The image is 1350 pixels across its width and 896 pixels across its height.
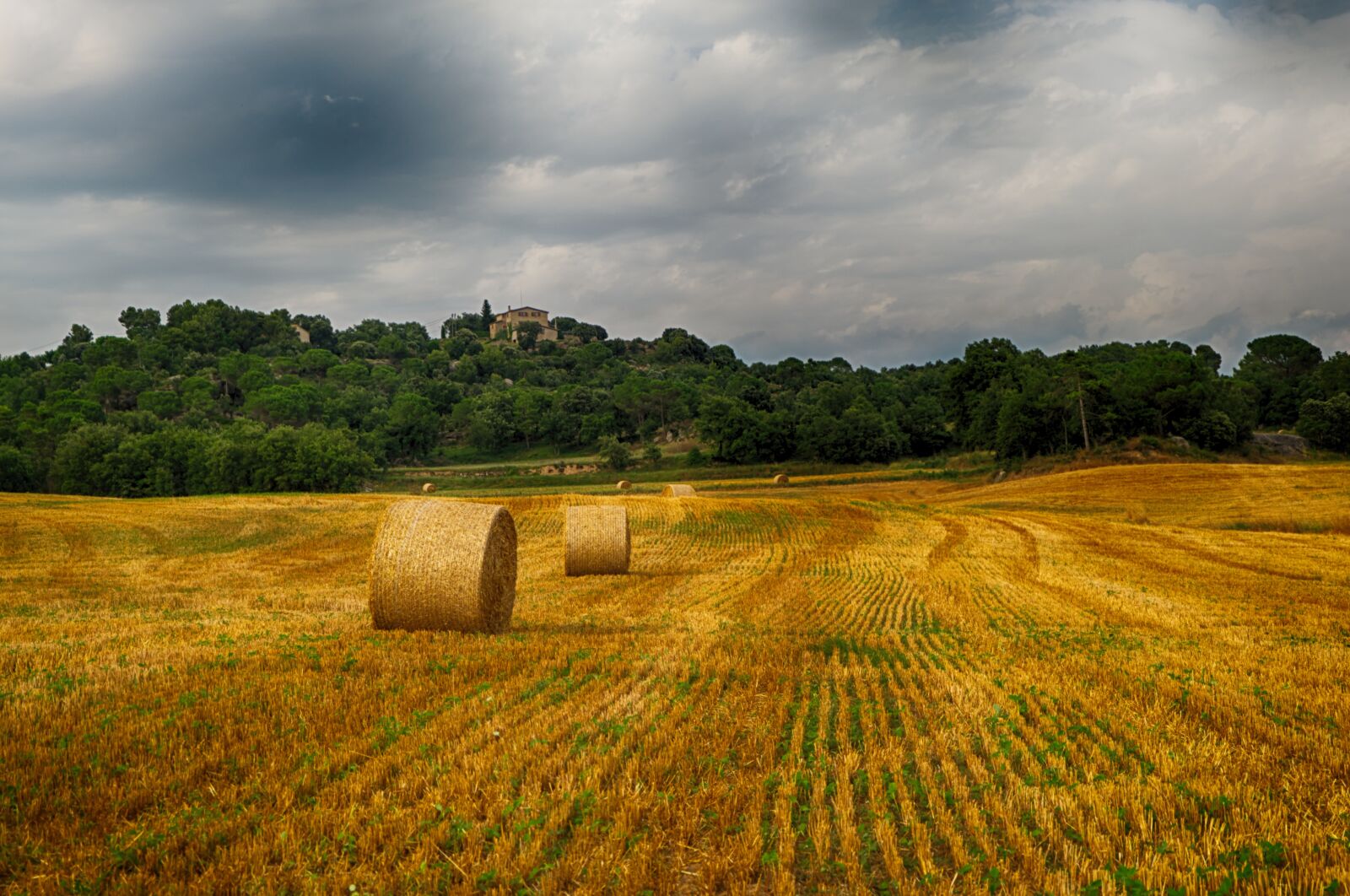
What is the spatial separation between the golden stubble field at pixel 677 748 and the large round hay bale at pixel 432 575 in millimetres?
807

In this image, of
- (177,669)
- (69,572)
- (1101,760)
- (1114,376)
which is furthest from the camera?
(1114,376)

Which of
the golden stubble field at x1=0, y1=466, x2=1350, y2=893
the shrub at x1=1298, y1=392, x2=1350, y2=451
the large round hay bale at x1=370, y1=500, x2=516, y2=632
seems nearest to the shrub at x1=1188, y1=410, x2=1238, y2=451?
the shrub at x1=1298, y1=392, x2=1350, y2=451

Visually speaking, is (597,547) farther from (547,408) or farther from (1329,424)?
(547,408)

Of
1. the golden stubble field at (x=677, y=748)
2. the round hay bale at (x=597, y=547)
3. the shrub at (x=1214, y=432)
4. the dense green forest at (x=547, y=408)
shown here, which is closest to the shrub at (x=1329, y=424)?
the dense green forest at (x=547, y=408)

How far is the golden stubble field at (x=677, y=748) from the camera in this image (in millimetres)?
4984

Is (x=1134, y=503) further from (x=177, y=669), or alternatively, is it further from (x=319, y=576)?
(x=177, y=669)

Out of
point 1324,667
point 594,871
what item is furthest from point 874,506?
point 594,871

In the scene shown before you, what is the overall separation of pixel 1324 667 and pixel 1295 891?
8.26 m

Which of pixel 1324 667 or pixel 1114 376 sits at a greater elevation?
pixel 1114 376

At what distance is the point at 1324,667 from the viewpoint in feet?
35.6

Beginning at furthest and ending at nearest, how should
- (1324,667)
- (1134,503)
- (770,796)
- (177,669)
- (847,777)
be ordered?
1. (1134,503)
2. (1324,667)
3. (177,669)
4. (847,777)
5. (770,796)

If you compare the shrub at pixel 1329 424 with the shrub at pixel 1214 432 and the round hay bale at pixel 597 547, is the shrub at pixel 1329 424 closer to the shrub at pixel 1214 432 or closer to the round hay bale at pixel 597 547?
the shrub at pixel 1214 432

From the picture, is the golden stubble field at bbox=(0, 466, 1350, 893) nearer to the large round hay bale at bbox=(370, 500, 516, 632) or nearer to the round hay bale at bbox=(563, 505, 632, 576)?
the large round hay bale at bbox=(370, 500, 516, 632)

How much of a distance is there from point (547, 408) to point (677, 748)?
420 feet
